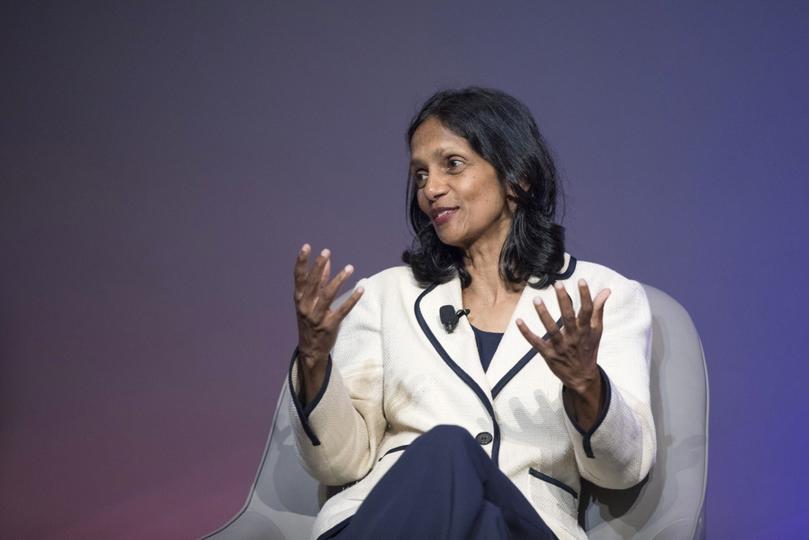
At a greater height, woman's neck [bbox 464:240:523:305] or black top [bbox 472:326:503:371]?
woman's neck [bbox 464:240:523:305]

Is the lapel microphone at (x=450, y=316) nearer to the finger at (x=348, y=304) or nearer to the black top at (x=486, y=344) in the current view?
the black top at (x=486, y=344)

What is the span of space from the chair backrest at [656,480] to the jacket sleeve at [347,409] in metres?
0.13

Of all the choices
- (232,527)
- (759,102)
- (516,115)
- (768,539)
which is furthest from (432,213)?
(768,539)

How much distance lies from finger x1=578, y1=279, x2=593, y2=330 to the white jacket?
17 centimetres

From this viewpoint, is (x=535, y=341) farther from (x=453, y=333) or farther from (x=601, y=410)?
(x=453, y=333)

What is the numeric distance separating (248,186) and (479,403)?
3.96ft

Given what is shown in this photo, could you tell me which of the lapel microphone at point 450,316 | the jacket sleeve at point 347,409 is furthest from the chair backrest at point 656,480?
the lapel microphone at point 450,316

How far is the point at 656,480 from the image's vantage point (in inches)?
72.4

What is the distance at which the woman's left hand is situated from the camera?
1.52m

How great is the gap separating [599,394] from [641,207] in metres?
1.08

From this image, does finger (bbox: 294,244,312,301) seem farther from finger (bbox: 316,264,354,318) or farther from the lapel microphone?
the lapel microphone

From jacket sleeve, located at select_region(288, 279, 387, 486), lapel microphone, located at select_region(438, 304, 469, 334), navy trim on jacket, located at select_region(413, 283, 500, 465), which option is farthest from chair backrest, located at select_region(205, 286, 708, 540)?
lapel microphone, located at select_region(438, 304, 469, 334)

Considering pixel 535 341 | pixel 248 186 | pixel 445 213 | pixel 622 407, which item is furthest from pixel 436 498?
pixel 248 186

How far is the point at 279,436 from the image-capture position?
80.7 inches
